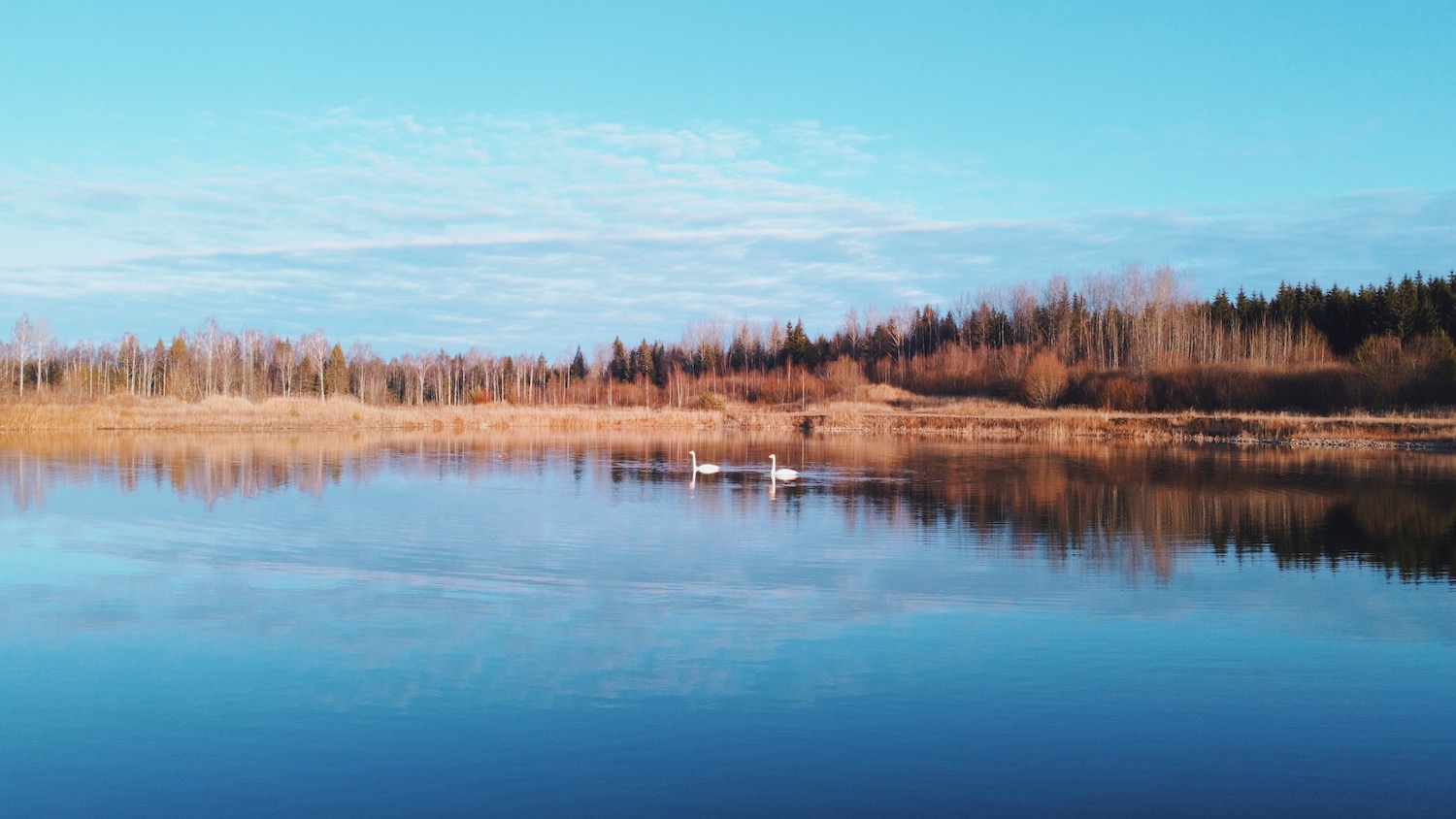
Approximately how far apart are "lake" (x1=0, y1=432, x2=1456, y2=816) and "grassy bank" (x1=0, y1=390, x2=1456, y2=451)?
2546 centimetres

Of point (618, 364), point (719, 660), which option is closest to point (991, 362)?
point (618, 364)

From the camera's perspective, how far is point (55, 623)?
852 centimetres

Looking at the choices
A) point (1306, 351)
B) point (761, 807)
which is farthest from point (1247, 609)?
point (1306, 351)

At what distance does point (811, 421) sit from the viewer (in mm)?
52875

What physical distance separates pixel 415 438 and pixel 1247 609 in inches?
1286

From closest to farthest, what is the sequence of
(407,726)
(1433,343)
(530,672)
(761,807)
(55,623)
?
(761,807), (407,726), (530,672), (55,623), (1433,343)

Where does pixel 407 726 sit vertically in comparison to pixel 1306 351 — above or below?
below

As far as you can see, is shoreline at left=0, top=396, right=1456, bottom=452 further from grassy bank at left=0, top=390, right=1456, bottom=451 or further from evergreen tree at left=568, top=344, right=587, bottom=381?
evergreen tree at left=568, top=344, right=587, bottom=381

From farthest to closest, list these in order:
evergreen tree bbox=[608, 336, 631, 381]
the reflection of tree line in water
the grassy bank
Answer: evergreen tree bbox=[608, 336, 631, 381]
the grassy bank
the reflection of tree line in water

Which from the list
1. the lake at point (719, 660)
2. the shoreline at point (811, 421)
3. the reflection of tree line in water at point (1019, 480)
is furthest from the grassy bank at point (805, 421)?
the lake at point (719, 660)

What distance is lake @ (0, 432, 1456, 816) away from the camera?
5430mm

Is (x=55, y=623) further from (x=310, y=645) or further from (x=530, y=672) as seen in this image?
(x=530, y=672)

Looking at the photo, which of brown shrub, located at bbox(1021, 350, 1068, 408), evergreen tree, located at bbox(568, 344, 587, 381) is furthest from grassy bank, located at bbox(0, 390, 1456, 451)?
evergreen tree, located at bbox(568, 344, 587, 381)

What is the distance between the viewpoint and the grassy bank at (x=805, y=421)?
1542 inches
